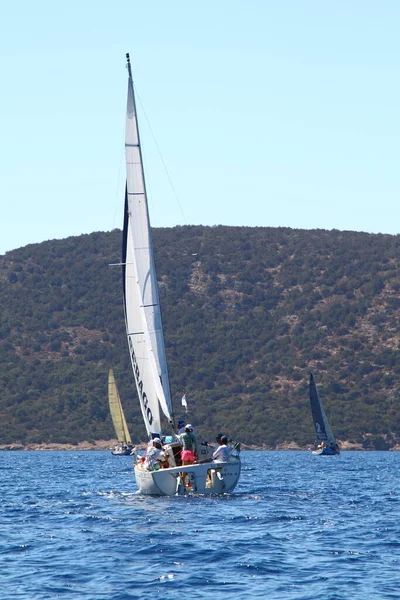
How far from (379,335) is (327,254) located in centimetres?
2312

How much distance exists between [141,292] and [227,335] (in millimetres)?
91588

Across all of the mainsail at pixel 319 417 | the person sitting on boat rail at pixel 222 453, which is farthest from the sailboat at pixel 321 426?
the person sitting on boat rail at pixel 222 453

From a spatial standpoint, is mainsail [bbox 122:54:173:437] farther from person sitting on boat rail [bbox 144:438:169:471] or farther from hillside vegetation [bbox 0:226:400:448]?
hillside vegetation [bbox 0:226:400:448]

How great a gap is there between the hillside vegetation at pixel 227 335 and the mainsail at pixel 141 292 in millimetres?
71420

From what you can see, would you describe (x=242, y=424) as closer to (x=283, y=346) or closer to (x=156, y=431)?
(x=283, y=346)

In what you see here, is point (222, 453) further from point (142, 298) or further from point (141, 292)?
point (141, 292)

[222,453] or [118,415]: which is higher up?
[222,453]

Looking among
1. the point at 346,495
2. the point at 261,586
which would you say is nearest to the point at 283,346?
the point at 346,495

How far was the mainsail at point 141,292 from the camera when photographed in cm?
3486

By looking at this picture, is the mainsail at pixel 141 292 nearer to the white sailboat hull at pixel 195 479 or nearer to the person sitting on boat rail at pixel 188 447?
the person sitting on boat rail at pixel 188 447

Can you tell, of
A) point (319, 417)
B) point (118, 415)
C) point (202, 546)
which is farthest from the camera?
point (118, 415)

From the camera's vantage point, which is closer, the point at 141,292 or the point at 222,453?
the point at 222,453

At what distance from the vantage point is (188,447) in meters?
32.2

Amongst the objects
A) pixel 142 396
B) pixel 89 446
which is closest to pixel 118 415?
pixel 89 446
